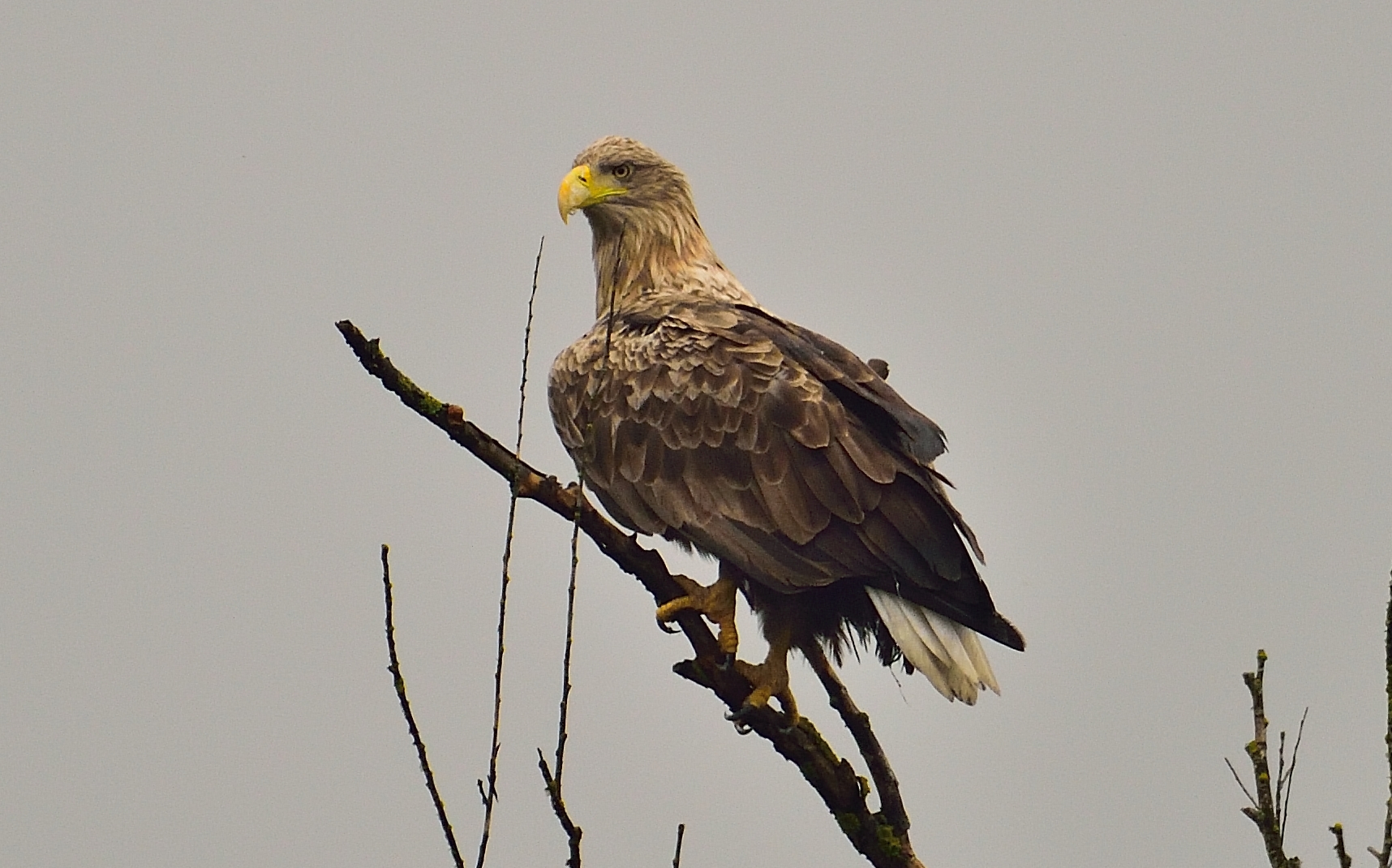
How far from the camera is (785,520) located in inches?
207

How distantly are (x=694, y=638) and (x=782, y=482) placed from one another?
2.45 ft

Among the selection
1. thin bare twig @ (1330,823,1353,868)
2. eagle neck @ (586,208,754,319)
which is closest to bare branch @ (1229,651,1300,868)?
thin bare twig @ (1330,823,1353,868)

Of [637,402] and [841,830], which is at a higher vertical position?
[637,402]

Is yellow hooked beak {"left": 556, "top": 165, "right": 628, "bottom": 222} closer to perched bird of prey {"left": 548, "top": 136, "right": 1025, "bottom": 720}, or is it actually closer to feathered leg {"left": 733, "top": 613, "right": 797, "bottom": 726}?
perched bird of prey {"left": 548, "top": 136, "right": 1025, "bottom": 720}

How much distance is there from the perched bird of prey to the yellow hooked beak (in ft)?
2.51

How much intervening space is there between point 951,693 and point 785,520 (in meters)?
0.79

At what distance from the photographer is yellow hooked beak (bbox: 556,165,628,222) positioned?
670 cm

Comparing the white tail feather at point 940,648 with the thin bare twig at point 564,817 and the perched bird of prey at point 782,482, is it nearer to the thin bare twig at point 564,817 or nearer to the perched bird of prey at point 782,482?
the perched bird of prey at point 782,482

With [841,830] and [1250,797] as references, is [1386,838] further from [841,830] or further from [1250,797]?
[841,830]

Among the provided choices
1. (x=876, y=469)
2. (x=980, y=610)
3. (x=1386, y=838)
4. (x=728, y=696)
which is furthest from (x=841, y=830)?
(x=1386, y=838)

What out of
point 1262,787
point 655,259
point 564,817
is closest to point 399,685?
point 564,817

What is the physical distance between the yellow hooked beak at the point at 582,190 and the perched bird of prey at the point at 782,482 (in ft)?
2.51

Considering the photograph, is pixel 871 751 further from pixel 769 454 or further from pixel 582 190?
pixel 582 190

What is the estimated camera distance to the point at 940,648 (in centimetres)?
494
